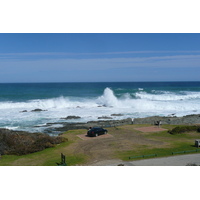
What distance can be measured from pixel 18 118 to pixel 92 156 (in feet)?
85.5

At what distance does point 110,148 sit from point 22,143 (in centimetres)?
814

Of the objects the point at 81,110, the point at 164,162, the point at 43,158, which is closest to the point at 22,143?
the point at 43,158

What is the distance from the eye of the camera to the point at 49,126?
3400 cm

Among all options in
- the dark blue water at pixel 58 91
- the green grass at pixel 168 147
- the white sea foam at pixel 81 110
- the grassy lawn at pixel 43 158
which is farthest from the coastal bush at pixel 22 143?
the dark blue water at pixel 58 91

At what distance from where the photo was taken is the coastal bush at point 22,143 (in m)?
19.6

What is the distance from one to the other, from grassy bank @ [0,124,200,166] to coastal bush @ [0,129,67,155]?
1.72 ft

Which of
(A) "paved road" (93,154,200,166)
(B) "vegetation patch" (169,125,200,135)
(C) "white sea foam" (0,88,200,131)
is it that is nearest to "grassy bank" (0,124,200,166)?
(B) "vegetation patch" (169,125,200,135)

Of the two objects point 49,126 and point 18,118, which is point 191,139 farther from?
point 18,118

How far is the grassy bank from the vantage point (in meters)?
17.9

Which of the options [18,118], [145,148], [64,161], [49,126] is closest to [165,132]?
[145,148]

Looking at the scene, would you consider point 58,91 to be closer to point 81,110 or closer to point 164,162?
point 81,110

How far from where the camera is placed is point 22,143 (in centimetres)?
2072

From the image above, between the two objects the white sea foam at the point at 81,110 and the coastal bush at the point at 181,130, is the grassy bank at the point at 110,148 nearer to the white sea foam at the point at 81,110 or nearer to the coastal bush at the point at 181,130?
the coastal bush at the point at 181,130

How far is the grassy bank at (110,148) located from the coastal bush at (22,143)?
1.72 feet
